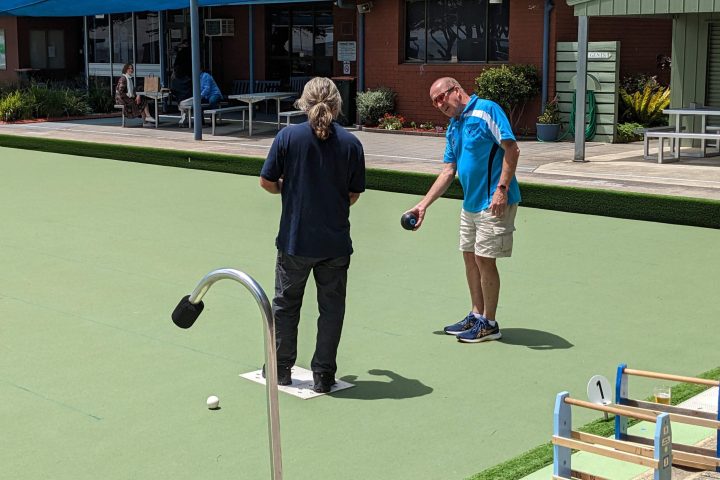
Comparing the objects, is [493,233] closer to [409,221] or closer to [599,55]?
[409,221]

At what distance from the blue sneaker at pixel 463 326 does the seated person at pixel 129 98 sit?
1545cm

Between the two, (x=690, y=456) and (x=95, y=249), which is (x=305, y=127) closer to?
(x=690, y=456)

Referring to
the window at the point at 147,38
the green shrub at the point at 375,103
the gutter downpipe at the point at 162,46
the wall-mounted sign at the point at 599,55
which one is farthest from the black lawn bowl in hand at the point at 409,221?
the window at the point at 147,38

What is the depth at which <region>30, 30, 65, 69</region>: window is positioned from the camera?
2620cm

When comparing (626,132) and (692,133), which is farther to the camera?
(626,132)

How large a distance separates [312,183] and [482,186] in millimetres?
1313

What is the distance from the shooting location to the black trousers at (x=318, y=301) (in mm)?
5395

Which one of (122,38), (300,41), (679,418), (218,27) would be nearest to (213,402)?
(679,418)

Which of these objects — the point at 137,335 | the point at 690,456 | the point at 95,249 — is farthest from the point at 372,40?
the point at 690,456

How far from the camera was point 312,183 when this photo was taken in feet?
17.4

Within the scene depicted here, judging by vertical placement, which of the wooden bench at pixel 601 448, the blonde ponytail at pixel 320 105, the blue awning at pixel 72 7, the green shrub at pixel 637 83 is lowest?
the wooden bench at pixel 601 448

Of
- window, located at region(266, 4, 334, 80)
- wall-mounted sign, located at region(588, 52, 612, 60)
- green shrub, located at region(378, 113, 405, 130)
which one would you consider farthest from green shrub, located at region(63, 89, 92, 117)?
wall-mounted sign, located at region(588, 52, 612, 60)

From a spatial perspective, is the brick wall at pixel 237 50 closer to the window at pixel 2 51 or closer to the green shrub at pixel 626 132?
the window at pixel 2 51

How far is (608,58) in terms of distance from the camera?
53.7ft
